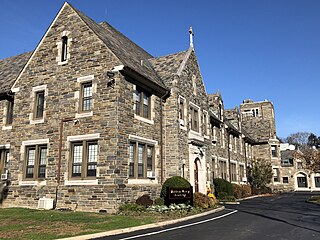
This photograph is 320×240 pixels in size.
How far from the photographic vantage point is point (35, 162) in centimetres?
1769

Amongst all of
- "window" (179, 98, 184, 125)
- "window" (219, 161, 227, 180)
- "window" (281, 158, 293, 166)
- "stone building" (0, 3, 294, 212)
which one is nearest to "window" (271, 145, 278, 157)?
"window" (281, 158, 293, 166)

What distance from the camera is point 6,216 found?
524 inches

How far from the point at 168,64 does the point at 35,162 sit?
11.4 m

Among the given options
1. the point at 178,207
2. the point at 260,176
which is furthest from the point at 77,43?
the point at 260,176

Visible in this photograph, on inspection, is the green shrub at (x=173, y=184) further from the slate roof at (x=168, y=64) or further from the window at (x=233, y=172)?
the window at (x=233, y=172)

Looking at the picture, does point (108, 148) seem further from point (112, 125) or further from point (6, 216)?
point (6, 216)

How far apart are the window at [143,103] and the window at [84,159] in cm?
340

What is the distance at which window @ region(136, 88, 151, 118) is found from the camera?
Answer: 58.6 feet

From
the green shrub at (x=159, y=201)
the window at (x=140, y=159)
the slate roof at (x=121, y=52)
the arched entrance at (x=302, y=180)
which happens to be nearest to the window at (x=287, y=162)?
the arched entrance at (x=302, y=180)

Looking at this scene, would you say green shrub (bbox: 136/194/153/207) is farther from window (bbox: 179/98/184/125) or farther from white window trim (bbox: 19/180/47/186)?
window (bbox: 179/98/184/125)

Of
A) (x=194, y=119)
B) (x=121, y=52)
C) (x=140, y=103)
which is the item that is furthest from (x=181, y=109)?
(x=121, y=52)

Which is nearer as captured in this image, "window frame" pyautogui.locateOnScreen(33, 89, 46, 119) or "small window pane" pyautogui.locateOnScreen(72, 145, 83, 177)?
"small window pane" pyautogui.locateOnScreen(72, 145, 83, 177)

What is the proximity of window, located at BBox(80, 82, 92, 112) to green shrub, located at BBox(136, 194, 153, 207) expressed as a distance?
18.0ft

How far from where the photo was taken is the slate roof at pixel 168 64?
21.3 m
